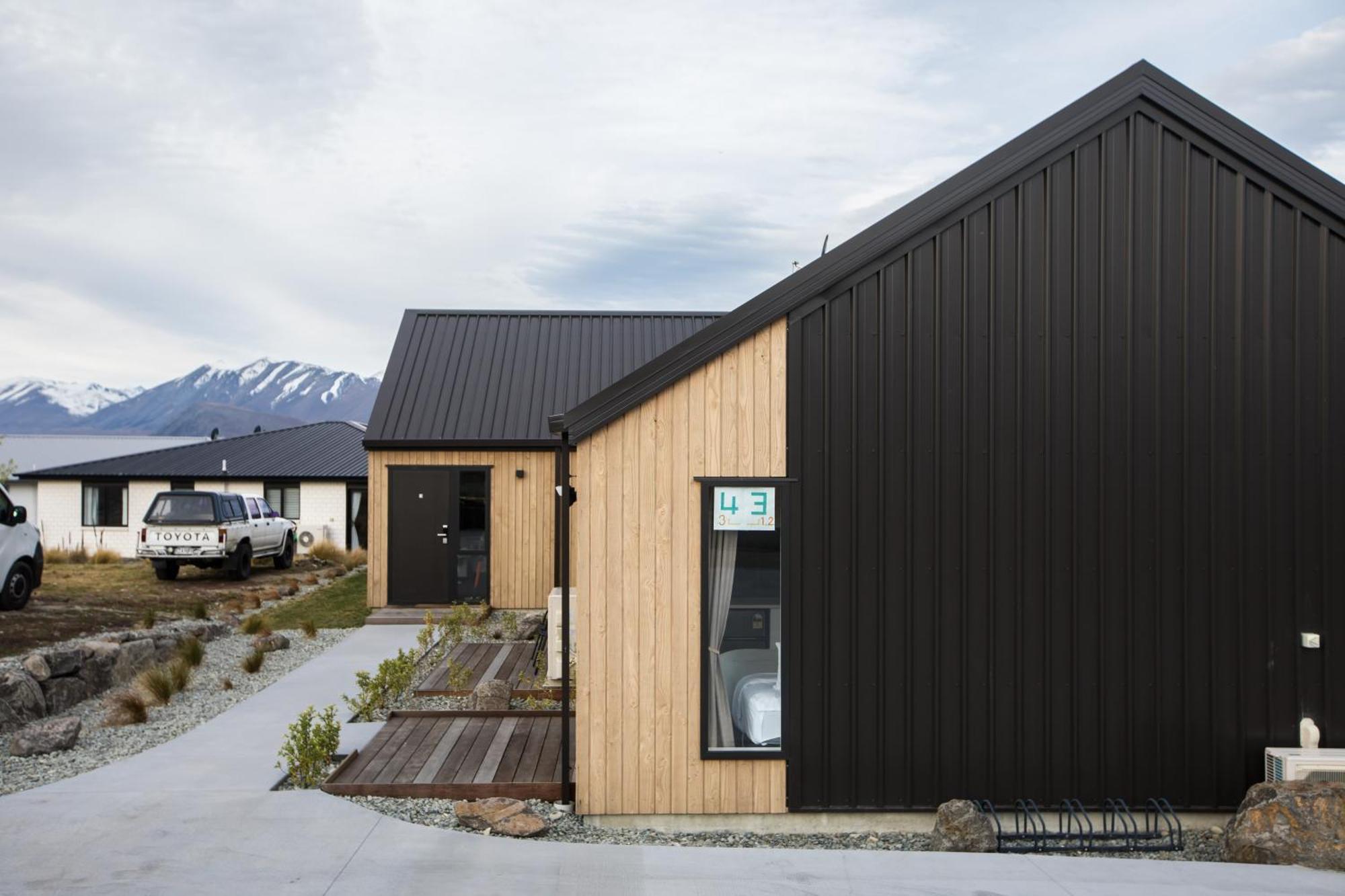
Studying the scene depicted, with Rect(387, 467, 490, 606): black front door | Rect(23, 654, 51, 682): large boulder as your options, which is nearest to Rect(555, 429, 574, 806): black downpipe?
Rect(23, 654, 51, 682): large boulder

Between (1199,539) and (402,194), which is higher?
(402,194)

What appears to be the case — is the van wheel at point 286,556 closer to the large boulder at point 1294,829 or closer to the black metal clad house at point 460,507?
the black metal clad house at point 460,507

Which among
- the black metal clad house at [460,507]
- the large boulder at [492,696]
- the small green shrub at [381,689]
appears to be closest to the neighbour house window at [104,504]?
the black metal clad house at [460,507]

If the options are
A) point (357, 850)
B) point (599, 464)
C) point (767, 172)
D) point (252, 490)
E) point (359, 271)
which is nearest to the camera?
point (357, 850)

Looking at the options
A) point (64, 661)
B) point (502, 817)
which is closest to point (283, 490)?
point (64, 661)

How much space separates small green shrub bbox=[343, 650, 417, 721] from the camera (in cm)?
803

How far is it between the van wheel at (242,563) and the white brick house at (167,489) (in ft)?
19.8

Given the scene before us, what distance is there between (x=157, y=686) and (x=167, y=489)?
1977 centimetres

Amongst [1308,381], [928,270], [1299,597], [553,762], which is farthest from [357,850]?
[1308,381]

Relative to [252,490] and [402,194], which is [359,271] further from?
[402,194]

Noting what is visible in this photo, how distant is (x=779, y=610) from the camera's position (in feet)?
18.9

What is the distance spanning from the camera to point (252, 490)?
2634cm

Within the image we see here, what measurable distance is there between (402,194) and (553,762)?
17851mm

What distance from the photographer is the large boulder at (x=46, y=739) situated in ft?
22.5
